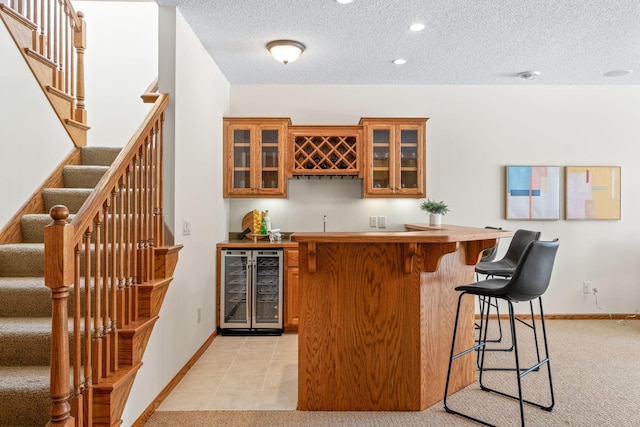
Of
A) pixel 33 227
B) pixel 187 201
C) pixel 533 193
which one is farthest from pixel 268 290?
pixel 533 193

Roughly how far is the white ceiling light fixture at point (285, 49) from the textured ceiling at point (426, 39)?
68mm

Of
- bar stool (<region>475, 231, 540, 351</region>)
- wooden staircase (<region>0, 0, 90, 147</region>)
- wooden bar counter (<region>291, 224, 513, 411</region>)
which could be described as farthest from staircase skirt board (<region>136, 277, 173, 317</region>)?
bar stool (<region>475, 231, 540, 351</region>)

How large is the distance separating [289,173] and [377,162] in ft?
3.33

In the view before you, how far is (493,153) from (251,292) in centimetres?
331

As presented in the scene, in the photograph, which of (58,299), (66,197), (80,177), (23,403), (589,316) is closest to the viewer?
(58,299)

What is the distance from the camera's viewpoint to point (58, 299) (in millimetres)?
1596

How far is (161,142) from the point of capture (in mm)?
2715

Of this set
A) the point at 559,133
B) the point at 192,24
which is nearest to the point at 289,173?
the point at 192,24

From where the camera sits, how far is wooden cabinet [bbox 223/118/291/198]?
4.42m

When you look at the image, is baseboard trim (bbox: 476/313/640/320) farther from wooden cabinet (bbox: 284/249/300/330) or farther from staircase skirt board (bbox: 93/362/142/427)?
staircase skirt board (bbox: 93/362/142/427)

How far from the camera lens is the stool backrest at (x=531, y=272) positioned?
2223mm

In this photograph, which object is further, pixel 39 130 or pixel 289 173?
pixel 289 173

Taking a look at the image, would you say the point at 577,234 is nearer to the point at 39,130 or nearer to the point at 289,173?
the point at 289,173

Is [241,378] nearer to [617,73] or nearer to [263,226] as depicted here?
[263,226]
